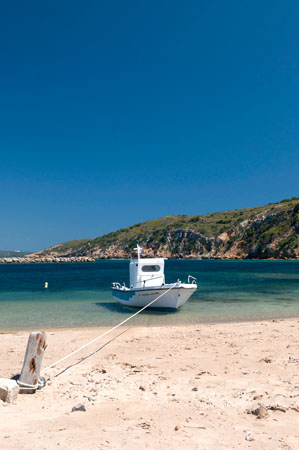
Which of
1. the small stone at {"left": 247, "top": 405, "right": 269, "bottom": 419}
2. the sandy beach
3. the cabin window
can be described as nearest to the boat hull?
the cabin window

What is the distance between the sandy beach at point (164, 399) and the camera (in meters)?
5.18

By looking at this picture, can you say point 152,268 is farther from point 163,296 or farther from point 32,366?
Answer: point 32,366

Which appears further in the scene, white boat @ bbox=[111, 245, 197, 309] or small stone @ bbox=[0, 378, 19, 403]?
white boat @ bbox=[111, 245, 197, 309]

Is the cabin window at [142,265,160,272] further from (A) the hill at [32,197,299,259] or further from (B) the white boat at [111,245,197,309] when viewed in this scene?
(A) the hill at [32,197,299,259]

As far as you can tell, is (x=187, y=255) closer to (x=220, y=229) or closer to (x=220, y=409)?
(x=220, y=229)

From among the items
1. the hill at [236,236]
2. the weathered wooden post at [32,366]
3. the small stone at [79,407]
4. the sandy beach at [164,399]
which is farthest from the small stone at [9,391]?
the hill at [236,236]

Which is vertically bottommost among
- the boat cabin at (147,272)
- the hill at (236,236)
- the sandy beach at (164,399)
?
the sandy beach at (164,399)

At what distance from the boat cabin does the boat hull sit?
1.04m

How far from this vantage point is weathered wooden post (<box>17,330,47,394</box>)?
7.27 m

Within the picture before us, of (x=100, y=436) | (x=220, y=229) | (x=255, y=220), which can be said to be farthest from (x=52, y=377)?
(x=220, y=229)

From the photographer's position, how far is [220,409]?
6.27 m

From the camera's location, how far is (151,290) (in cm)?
2086

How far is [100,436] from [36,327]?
518 inches

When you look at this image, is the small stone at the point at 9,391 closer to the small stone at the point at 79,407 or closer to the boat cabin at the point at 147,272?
the small stone at the point at 79,407
